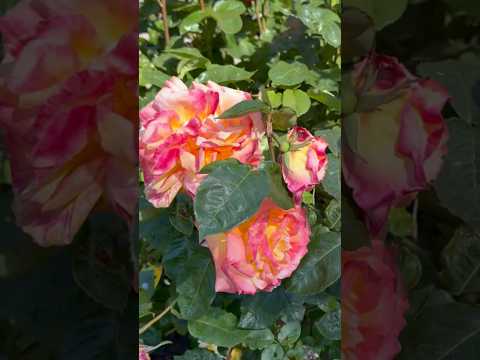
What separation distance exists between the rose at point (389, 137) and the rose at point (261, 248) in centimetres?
16

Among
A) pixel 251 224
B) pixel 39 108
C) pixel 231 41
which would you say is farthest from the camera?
pixel 231 41

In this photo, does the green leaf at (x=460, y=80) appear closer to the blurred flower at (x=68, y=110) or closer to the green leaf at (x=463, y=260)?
the green leaf at (x=463, y=260)

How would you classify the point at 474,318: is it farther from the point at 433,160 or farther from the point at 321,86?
the point at 321,86

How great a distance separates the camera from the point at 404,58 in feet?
1.31

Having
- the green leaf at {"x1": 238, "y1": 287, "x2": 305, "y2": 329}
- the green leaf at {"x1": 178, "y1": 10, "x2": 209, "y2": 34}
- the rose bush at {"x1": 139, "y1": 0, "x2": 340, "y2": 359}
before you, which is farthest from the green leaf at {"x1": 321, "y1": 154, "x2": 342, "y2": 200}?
the green leaf at {"x1": 178, "y1": 10, "x2": 209, "y2": 34}

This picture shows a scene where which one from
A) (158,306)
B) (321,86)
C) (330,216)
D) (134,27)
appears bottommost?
(158,306)

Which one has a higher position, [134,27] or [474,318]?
[134,27]

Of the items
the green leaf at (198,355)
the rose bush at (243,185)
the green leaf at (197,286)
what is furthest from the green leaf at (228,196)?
the green leaf at (198,355)

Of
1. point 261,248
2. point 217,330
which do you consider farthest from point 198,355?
point 261,248

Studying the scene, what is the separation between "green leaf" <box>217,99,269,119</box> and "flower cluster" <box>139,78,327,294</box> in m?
0.02

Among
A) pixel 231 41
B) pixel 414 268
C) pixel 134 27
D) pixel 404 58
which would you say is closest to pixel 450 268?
pixel 414 268

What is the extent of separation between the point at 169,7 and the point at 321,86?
226mm

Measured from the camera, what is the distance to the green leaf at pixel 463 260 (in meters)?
0.42

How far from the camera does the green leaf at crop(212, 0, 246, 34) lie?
2.17ft
